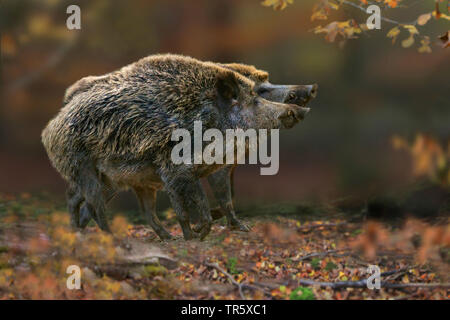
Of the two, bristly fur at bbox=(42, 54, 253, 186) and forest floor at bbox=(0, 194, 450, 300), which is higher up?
bristly fur at bbox=(42, 54, 253, 186)

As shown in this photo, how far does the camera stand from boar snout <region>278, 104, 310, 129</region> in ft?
22.9

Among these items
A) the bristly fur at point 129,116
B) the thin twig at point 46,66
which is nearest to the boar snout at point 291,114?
the bristly fur at point 129,116

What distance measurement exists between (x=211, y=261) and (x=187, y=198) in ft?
2.57

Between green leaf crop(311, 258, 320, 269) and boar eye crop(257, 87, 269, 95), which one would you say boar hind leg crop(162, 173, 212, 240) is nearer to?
green leaf crop(311, 258, 320, 269)

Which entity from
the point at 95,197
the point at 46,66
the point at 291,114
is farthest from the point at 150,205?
the point at 46,66

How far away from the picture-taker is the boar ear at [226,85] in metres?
6.79

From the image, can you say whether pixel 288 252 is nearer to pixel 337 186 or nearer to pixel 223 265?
pixel 223 265

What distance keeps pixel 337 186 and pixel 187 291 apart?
305 centimetres

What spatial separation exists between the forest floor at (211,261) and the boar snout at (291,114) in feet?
4.56

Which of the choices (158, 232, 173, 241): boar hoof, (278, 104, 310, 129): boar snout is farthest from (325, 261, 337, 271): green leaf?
(158, 232, 173, 241): boar hoof

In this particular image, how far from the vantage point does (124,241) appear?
646 centimetres

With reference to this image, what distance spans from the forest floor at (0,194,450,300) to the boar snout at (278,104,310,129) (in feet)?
4.56

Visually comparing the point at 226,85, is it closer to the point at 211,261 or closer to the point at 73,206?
the point at 211,261

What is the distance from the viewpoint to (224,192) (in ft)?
24.2
